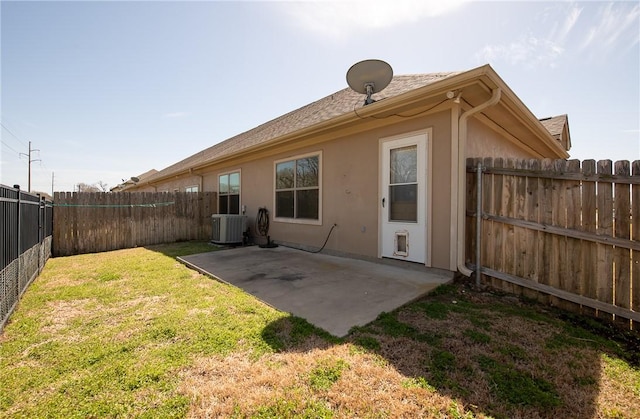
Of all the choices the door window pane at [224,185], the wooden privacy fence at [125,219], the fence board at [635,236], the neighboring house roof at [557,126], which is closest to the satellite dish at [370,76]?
the fence board at [635,236]

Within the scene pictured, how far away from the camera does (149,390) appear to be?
69.1 inches

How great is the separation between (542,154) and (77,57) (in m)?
14.1

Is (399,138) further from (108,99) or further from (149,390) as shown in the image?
(108,99)

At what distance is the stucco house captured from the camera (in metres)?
4.06

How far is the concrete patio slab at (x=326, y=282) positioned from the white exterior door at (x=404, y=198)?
332 mm

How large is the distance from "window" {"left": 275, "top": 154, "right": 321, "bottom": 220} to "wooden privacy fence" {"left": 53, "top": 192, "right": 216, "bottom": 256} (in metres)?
4.07

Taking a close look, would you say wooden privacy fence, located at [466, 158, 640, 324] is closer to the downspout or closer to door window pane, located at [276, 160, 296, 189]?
the downspout

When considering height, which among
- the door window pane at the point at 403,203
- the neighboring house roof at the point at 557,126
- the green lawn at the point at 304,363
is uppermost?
the neighboring house roof at the point at 557,126

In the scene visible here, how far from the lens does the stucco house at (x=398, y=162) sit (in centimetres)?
406

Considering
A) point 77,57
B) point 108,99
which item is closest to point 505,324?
point 77,57

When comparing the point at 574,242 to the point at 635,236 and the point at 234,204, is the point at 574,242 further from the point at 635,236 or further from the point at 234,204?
the point at 234,204

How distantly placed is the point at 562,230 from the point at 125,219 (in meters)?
10.4

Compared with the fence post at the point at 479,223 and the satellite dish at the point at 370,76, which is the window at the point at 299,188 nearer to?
the satellite dish at the point at 370,76

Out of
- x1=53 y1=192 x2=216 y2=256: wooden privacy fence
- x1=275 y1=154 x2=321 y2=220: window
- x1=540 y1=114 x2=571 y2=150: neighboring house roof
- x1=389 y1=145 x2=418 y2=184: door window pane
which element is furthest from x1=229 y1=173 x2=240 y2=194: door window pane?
x1=540 y1=114 x2=571 y2=150: neighboring house roof
